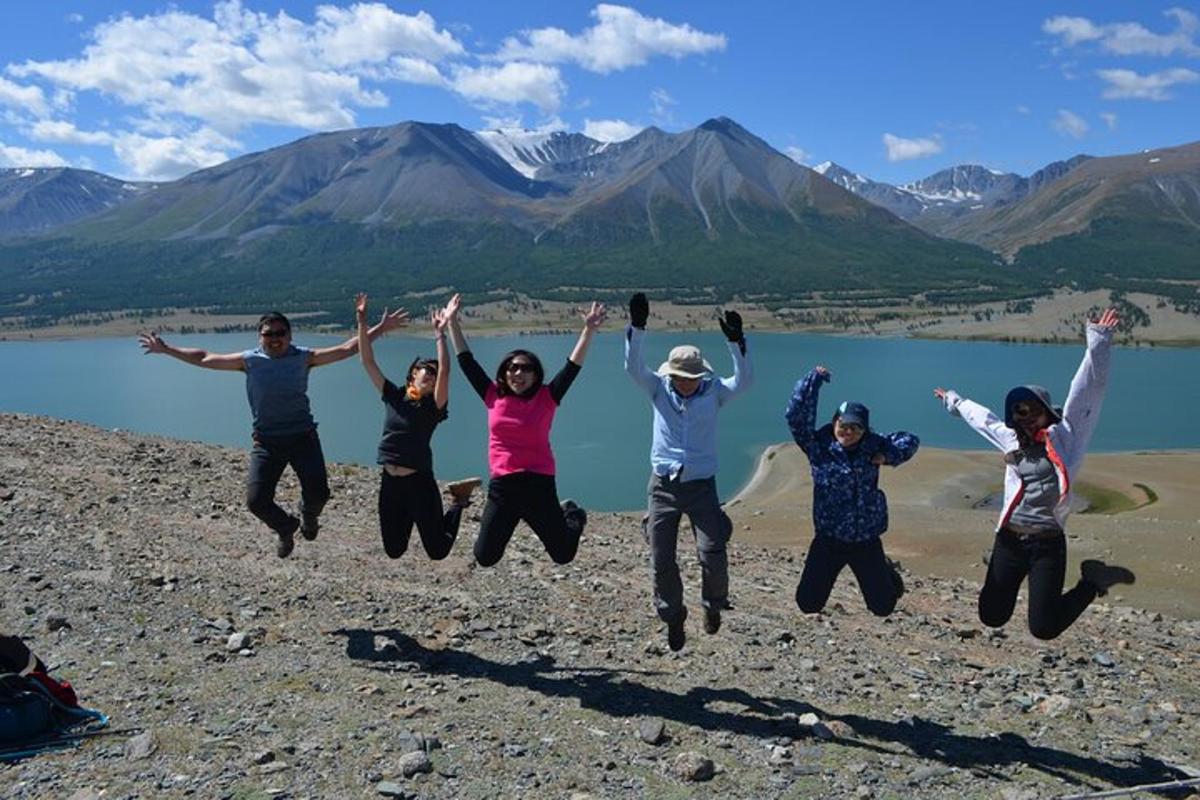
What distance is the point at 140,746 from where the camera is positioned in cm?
609

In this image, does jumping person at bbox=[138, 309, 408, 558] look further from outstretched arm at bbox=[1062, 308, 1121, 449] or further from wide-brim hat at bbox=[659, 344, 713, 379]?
outstretched arm at bbox=[1062, 308, 1121, 449]

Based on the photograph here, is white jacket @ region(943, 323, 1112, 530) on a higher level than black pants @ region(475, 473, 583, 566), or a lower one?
higher

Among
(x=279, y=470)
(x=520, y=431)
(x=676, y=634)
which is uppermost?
(x=520, y=431)

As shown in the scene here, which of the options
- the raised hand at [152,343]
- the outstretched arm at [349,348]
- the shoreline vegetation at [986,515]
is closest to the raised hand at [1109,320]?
the outstretched arm at [349,348]

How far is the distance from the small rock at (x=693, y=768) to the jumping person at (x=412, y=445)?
3.12 m

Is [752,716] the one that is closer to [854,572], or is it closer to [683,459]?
[854,572]

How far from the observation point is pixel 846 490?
23.8 feet

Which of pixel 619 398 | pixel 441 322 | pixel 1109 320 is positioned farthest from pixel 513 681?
pixel 619 398

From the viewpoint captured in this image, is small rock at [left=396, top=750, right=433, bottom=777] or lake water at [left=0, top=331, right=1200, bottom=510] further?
lake water at [left=0, top=331, right=1200, bottom=510]

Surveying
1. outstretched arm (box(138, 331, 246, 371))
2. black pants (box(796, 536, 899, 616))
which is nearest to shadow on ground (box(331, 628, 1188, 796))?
black pants (box(796, 536, 899, 616))

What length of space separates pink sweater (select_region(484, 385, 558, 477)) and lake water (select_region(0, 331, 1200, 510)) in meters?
42.3

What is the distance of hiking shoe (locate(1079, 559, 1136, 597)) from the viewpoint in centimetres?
729

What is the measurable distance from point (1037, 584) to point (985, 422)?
4.18ft

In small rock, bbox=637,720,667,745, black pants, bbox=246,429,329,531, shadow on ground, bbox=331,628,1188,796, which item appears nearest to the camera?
small rock, bbox=637,720,667,745
